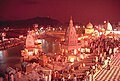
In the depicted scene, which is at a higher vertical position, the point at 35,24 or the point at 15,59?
the point at 35,24

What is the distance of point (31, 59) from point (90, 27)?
4.62 meters

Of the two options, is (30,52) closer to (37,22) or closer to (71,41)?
(71,41)

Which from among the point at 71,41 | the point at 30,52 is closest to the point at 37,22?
the point at 71,41

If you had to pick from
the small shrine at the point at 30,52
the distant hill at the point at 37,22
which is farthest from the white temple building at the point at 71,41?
the distant hill at the point at 37,22

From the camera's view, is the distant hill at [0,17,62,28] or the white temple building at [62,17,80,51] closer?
the white temple building at [62,17,80,51]

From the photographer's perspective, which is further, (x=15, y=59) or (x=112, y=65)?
(x=15, y=59)

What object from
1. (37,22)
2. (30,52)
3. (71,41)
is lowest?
(30,52)

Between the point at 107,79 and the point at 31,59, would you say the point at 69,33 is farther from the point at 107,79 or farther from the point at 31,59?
the point at 107,79

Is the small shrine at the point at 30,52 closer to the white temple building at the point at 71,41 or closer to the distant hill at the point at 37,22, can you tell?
the white temple building at the point at 71,41

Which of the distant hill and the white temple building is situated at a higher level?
the distant hill

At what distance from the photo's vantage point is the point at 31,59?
568 cm

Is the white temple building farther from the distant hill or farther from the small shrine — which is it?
the distant hill

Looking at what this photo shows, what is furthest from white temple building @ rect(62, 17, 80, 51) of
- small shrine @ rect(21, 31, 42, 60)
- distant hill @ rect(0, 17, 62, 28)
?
distant hill @ rect(0, 17, 62, 28)

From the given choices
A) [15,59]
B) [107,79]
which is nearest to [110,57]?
[107,79]
